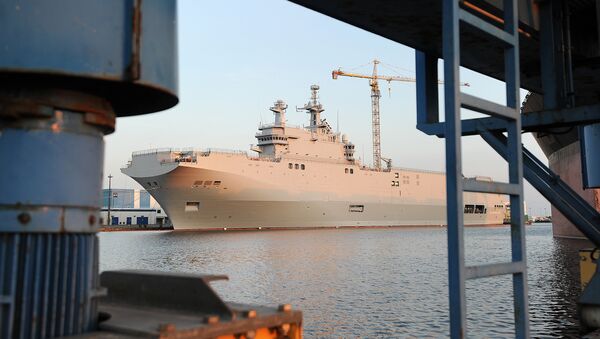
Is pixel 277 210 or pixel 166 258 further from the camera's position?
pixel 277 210

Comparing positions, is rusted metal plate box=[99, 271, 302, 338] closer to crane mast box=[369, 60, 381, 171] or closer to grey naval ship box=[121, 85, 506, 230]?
grey naval ship box=[121, 85, 506, 230]

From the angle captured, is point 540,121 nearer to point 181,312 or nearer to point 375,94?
point 181,312

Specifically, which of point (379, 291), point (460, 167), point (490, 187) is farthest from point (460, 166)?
point (379, 291)

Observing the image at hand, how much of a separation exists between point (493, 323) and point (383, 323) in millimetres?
2710

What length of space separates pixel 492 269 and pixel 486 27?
7.66ft

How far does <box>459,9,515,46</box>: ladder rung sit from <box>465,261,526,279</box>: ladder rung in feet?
7.41

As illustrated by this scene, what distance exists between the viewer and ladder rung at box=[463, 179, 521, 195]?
4664 millimetres

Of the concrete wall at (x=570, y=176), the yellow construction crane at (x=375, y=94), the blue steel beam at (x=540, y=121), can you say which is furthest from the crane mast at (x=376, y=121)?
the blue steel beam at (x=540, y=121)

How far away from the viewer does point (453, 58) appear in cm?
464

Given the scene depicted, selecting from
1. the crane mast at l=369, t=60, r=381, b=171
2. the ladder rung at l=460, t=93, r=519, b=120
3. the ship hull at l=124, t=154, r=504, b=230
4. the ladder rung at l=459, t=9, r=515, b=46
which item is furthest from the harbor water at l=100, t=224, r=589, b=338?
the crane mast at l=369, t=60, r=381, b=171

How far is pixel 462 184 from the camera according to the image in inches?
179

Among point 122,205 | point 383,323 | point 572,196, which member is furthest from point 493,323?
point 122,205

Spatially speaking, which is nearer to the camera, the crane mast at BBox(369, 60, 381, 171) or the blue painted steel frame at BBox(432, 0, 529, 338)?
the blue painted steel frame at BBox(432, 0, 529, 338)

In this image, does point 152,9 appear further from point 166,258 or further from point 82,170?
point 166,258
